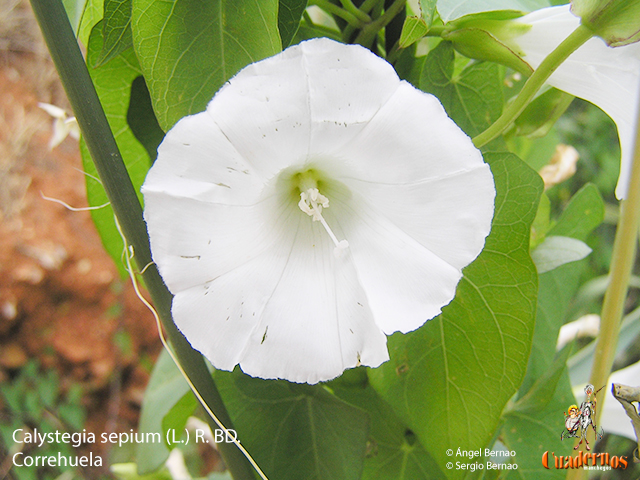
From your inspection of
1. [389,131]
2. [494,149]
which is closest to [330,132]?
[389,131]

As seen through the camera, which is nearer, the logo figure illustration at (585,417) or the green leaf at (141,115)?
the logo figure illustration at (585,417)

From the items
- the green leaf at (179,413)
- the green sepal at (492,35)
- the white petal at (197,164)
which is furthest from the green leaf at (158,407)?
the green sepal at (492,35)

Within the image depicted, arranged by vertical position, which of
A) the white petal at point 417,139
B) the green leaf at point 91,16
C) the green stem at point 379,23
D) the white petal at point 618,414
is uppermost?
the green leaf at point 91,16

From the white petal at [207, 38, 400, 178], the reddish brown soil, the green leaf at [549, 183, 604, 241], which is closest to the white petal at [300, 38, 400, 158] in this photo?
the white petal at [207, 38, 400, 178]

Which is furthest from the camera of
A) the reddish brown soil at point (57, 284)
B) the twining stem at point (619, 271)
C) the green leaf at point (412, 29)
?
the reddish brown soil at point (57, 284)

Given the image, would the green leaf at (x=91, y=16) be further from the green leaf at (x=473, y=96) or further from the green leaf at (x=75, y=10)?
the green leaf at (x=473, y=96)

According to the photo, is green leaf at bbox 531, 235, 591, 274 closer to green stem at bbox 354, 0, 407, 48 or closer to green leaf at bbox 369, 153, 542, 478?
green leaf at bbox 369, 153, 542, 478
